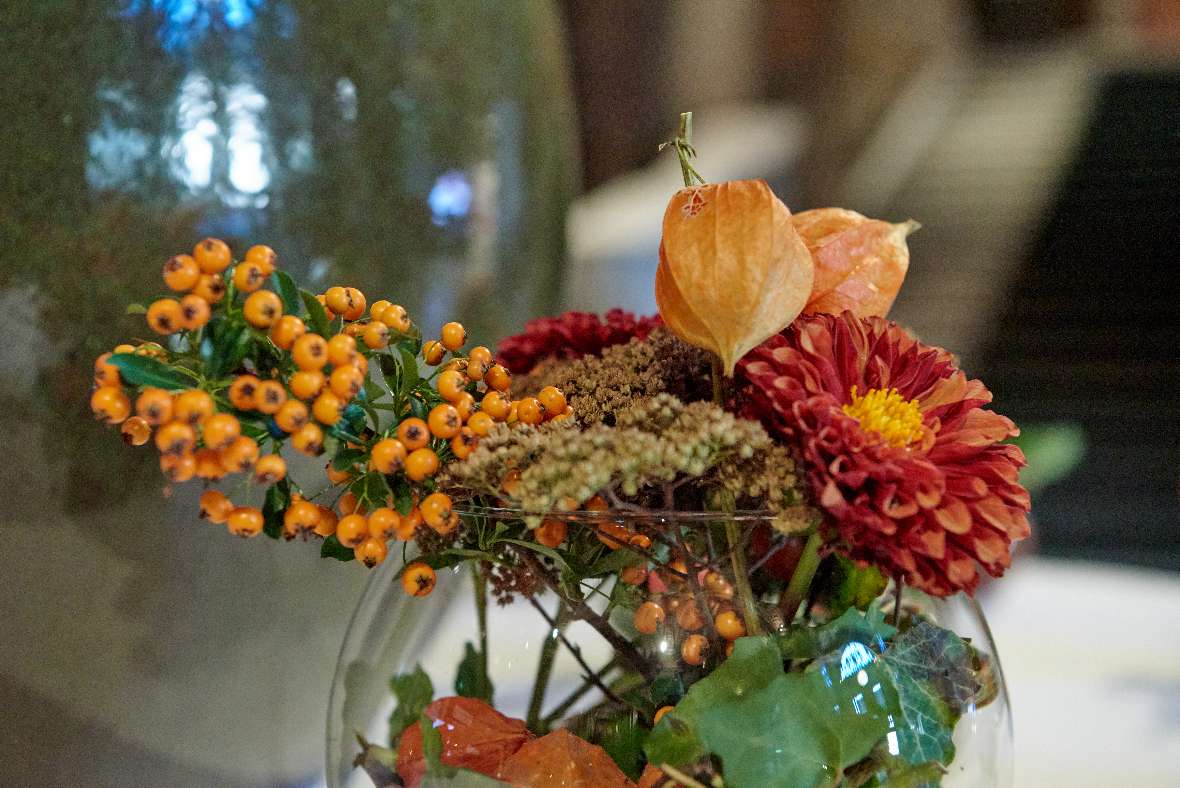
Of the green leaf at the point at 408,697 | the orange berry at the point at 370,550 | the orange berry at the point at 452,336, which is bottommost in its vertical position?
the green leaf at the point at 408,697

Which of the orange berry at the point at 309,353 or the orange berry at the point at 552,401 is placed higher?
the orange berry at the point at 552,401

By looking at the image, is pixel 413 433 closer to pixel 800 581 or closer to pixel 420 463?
pixel 420 463

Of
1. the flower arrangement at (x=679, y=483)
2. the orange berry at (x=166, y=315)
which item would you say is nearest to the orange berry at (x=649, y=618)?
the flower arrangement at (x=679, y=483)

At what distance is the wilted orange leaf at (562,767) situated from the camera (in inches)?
15.6

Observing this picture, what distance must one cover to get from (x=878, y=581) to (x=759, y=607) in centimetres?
6

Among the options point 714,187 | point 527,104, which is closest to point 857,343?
point 714,187

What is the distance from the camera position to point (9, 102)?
1.58 ft

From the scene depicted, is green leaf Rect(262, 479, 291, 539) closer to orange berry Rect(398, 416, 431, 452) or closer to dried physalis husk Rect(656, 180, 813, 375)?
orange berry Rect(398, 416, 431, 452)

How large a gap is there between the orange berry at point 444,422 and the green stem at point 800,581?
15 cm

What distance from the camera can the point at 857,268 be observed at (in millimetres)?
444

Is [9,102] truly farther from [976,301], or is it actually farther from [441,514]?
[976,301]

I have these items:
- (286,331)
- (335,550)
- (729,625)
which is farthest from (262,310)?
(729,625)

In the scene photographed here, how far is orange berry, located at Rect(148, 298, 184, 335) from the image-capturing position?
0.34 meters

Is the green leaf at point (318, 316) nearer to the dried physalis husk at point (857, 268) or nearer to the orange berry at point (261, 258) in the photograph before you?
the orange berry at point (261, 258)
